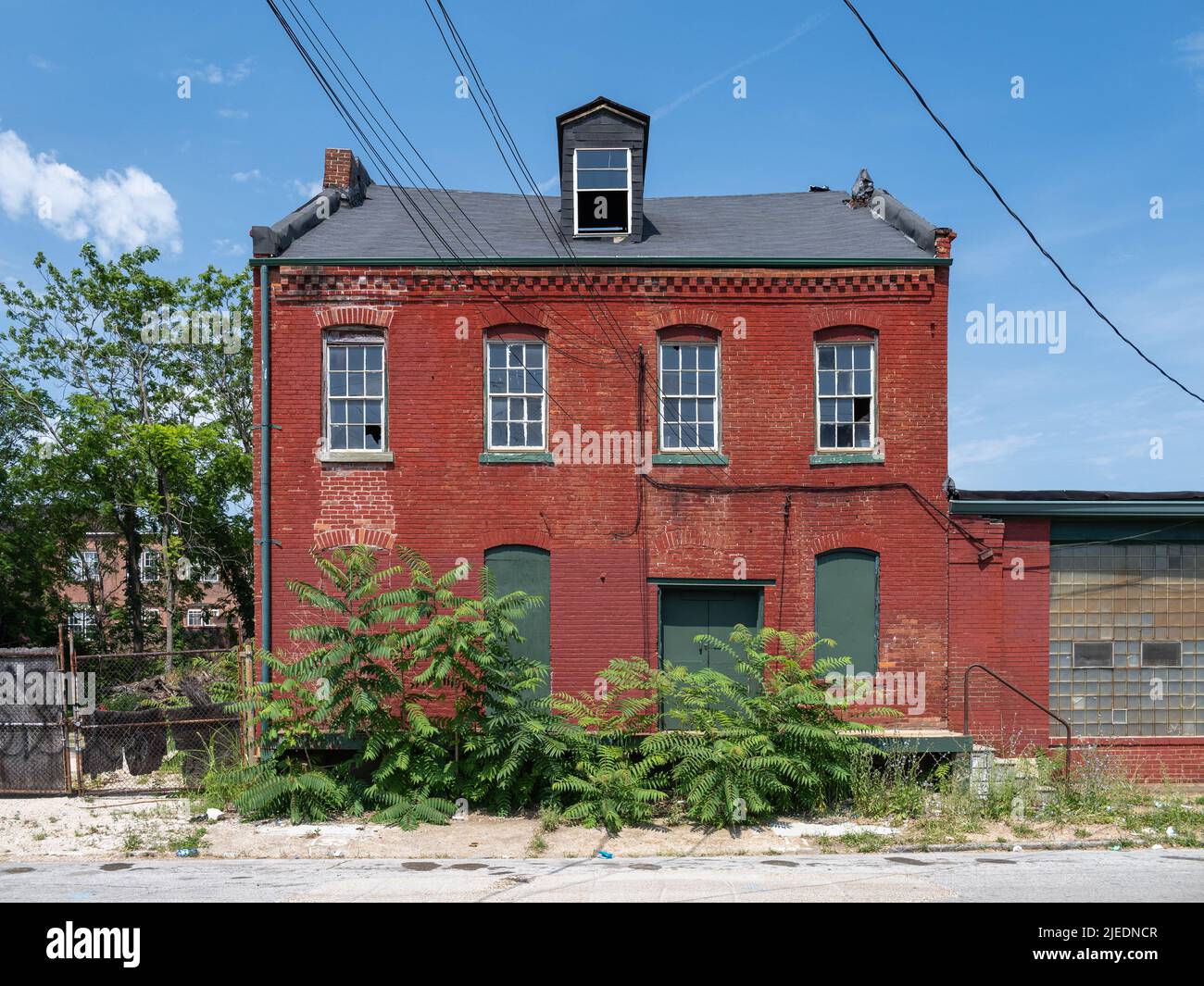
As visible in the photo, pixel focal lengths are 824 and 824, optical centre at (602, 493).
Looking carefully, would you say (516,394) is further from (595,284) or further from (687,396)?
(687,396)

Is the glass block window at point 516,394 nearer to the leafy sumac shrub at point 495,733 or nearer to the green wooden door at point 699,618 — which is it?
the leafy sumac shrub at point 495,733

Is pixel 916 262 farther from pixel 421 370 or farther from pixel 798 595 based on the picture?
pixel 421 370

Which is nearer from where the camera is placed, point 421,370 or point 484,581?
point 484,581

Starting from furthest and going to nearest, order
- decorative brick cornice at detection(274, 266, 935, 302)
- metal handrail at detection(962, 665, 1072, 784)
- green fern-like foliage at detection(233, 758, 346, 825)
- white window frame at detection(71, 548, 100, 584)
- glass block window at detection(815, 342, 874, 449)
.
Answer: white window frame at detection(71, 548, 100, 584) < glass block window at detection(815, 342, 874, 449) < decorative brick cornice at detection(274, 266, 935, 302) < metal handrail at detection(962, 665, 1072, 784) < green fern-like foliage at detection(233, 758, 346, 825)

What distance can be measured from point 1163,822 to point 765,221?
11272 millimetres

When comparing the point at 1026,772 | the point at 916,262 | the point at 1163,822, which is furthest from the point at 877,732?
the point at 916,262

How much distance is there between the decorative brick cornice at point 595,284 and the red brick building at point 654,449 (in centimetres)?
3

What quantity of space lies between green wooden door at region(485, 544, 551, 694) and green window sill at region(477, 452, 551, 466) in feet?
4.31

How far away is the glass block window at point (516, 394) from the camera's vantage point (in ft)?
43.4

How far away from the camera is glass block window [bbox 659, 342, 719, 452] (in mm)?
13211

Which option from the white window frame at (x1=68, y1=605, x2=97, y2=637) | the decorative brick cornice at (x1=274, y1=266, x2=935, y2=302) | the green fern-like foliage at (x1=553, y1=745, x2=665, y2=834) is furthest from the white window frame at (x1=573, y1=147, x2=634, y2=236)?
the white window frame at (x1=68, y1=605, x2=97, y2=637)

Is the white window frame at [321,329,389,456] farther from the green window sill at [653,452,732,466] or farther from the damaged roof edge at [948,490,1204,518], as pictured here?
the damaged roof edge at [948,490,1204,518]

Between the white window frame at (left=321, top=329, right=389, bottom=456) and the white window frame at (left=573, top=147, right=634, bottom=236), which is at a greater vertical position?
the white window frame at (left=573, top=147, right=634, bottom=236)
